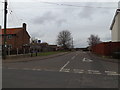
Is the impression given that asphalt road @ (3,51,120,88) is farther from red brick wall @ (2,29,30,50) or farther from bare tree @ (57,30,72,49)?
bare tree @ (57,30,72,49)

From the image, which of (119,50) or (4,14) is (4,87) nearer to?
(4,14)

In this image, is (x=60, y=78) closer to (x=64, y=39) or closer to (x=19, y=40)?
(x=19, y=40)

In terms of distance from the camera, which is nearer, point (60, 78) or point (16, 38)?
point (60, 78)

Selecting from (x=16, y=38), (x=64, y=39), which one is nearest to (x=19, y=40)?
(x=16, y=38)

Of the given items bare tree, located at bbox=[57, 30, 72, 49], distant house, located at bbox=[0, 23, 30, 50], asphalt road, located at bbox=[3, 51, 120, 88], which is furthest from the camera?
bare tree, located at bbox=[57, 30, 72, 49]

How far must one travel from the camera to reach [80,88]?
7148 millimetres

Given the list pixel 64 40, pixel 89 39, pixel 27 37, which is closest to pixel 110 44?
pixel 27 37

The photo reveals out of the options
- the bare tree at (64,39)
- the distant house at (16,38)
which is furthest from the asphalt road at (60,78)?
the bare tree at (64,39)

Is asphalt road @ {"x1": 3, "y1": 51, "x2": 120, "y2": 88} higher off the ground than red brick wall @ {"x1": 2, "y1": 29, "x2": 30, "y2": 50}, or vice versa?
red brick wall @ {"x1": 2, "y1": 29, "x2": 30, "y2": 50}

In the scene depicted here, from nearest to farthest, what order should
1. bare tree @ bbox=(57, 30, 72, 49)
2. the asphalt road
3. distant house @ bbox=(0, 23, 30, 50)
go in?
the asphalt road
distant house @ bbox=(0, 23, 30, 50)
bare tree @ bbox=(57, 30, 72, 49)

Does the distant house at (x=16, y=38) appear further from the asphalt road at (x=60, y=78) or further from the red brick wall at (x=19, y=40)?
the asphalt road at (x=60, y=78)

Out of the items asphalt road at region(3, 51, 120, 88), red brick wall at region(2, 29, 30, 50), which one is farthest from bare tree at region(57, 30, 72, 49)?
asphalt road at region(3, 51, 120, 88)

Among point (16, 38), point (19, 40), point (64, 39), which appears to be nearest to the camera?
point (16, 38)

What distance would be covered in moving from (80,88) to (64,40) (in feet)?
298
